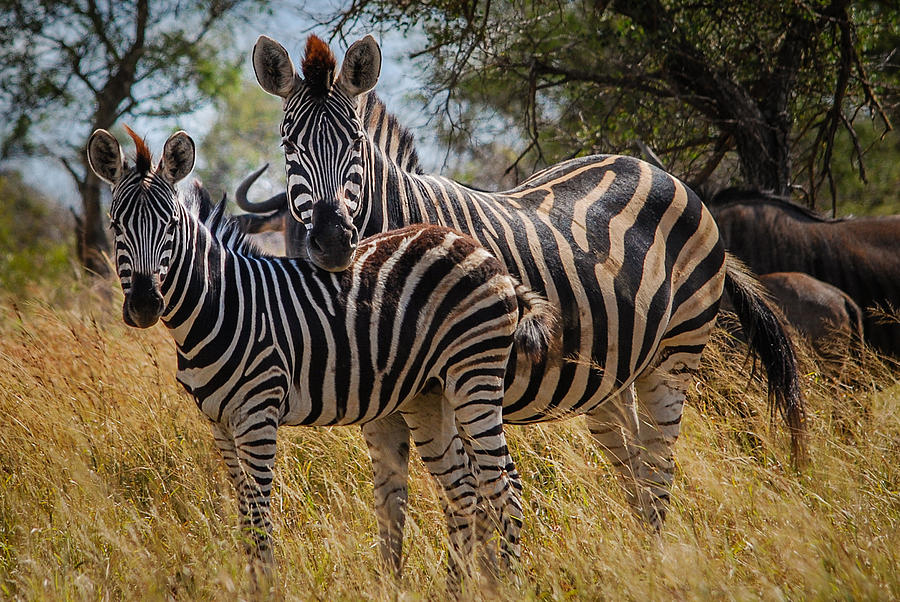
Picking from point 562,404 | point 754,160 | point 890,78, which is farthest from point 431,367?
point 890,78

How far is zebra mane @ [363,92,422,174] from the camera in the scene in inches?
188

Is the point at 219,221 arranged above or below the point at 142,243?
above

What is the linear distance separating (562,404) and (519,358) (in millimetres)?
553

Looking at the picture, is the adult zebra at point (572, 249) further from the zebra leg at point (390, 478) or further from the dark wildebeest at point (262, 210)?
the dark wildebeest at point (262, 210)

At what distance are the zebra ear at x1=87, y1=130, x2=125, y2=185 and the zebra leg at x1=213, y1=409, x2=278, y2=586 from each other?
120 centimetres

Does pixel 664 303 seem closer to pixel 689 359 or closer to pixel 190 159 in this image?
pixel 689 359

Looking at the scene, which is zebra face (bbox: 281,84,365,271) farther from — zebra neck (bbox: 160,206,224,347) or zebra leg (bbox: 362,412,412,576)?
zebra leg (bbox: 362,412,412,576)

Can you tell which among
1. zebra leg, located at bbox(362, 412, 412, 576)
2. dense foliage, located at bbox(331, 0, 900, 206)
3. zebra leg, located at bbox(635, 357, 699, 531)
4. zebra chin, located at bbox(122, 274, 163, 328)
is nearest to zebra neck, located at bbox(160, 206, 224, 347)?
zebra chin, located at bbox(122, 274, 163, 328)

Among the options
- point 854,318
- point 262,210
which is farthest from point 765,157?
point 262,210

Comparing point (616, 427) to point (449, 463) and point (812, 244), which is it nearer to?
point (449, 463)

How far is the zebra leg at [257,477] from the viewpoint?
10.8ft

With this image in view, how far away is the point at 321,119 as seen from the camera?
165 inches

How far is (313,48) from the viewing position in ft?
13.7

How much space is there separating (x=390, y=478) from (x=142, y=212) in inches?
66.0
